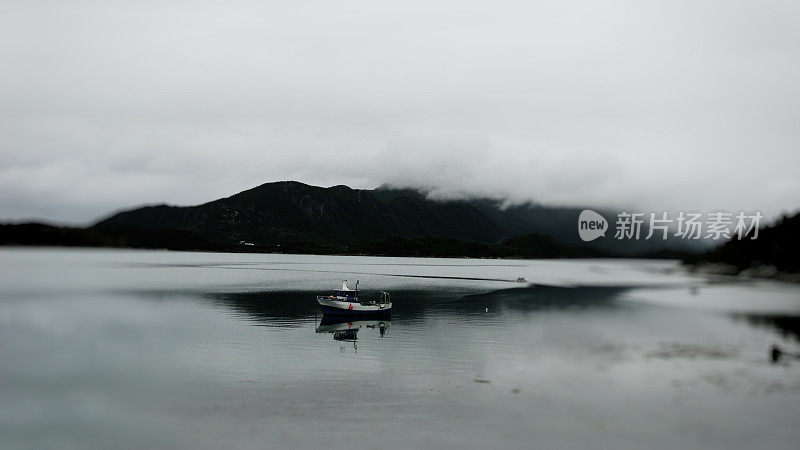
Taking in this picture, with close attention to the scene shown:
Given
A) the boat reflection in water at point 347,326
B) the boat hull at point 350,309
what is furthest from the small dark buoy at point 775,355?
the boat hull at point 350,309

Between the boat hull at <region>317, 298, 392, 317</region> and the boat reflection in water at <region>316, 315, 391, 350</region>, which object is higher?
the boat hull at <region>317, 298, 392, 317</region>

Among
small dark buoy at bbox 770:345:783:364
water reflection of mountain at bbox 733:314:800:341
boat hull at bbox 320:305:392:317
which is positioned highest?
boat hull at bbox 320:305:392:317

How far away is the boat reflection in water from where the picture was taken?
64750mm

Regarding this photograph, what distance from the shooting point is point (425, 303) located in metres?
102

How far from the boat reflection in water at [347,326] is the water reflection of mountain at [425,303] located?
380 cm

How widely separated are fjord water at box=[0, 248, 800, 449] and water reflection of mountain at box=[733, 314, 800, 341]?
0.68 m

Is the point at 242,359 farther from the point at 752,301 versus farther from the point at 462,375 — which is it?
the point at 752,301

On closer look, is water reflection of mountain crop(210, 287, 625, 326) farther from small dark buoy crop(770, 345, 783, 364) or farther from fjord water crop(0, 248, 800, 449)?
small dark buoy crop(770, 345, 783, 364)

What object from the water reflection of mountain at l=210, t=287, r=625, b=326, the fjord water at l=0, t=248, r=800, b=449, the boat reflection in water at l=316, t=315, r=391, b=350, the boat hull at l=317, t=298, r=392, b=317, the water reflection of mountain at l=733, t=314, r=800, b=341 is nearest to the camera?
the fjord water at l=0, t=248, r=800, b=449

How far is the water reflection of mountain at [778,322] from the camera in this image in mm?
75625

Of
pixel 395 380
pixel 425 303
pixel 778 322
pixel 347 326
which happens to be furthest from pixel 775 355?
pixel 425 303

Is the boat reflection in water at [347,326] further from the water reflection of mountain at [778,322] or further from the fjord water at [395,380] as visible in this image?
the water reflection of mountain at [778,322]

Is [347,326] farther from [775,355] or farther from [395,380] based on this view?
[775,355]

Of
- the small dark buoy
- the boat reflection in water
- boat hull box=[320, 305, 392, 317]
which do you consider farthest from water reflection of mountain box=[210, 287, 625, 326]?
the small dark buoy
